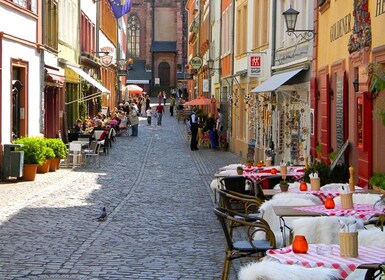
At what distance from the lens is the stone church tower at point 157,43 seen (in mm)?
99750

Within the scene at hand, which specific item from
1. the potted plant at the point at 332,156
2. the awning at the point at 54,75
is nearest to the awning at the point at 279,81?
the potted plant at the point at 332,156

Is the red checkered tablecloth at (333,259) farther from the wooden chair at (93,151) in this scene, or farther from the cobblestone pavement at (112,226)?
the wooden chair at (93,151)

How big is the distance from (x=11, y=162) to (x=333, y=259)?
14457 mm

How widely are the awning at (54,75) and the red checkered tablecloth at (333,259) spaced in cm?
2100

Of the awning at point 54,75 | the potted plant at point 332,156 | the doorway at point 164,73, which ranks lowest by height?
the potted plant at point 332,156

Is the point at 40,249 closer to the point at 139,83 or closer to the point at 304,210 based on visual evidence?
the point at 304,210

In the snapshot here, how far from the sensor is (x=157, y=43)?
334 ft

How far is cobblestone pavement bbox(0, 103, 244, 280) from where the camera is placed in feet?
32.7

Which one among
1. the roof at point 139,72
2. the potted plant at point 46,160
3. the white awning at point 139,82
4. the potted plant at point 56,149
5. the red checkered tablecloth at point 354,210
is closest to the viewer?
the red checkered tablecloth at point 354,210

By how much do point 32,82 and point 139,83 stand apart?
7574cm

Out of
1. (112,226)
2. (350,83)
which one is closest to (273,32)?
(350,83)

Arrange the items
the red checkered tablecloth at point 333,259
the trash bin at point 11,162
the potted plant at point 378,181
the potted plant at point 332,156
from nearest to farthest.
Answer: the red checkered tablecloth at point 333,259 → the potted plant at point 378,181 → the potted plant at point 332,156 → the trash bin at point 11,162

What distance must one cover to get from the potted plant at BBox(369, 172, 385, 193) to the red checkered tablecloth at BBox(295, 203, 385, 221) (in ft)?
6.13

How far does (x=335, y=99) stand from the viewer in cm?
1647
